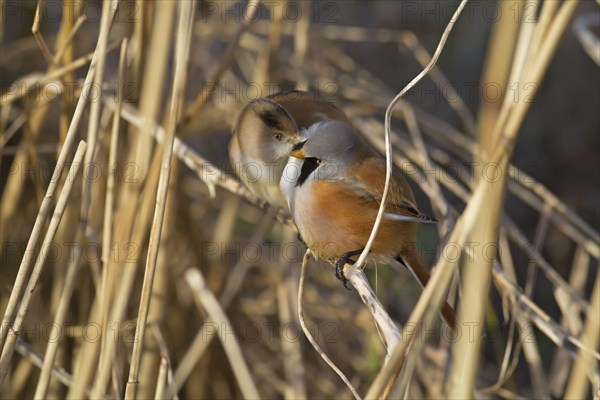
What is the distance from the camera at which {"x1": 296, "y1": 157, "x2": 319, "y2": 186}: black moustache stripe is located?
2683 millimetres

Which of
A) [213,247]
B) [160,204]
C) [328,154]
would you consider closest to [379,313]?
[160,204]

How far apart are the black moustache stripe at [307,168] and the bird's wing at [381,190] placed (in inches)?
5.6

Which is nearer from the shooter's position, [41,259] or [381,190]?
[41,259]

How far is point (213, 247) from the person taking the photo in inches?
143

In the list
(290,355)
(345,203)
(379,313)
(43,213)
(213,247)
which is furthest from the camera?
(213,247)

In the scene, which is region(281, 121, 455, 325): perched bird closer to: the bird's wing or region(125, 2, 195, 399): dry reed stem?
the bird's wing

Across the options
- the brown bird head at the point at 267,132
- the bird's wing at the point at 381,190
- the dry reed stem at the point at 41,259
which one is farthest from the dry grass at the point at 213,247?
the brown bird head at the point at 267,132

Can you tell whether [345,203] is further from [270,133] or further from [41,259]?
[41,259]

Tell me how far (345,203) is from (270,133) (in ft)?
2.20

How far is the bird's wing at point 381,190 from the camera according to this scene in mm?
2576

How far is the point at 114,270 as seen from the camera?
191 centimetres

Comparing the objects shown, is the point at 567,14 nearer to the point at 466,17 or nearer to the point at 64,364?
the point at 64,364

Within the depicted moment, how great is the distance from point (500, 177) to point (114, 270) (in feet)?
3.44

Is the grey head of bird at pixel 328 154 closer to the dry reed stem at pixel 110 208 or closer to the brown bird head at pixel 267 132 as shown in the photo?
the brown bird head at pixel 267 132
